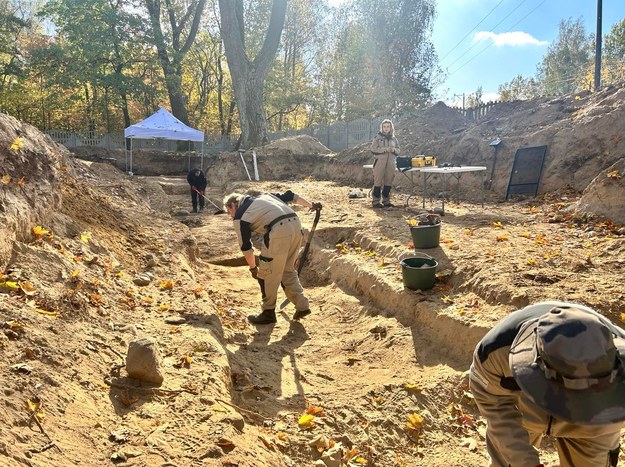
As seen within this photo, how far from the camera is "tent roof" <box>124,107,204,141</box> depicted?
17031 mm

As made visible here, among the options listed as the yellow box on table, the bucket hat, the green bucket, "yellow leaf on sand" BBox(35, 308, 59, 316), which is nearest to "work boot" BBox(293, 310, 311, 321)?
the green bucket

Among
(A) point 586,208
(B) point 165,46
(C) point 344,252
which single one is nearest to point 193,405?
(C) point 344,252

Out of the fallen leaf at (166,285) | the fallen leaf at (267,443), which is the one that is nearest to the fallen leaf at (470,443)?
the fallen leaf at (267,443)

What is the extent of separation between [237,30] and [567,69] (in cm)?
3659

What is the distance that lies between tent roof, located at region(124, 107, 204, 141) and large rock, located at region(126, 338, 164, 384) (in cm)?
1534

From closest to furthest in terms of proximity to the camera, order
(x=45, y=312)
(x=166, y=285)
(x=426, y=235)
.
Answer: (x=45, y=312), (x=166, y=285), (x=426, y=235)

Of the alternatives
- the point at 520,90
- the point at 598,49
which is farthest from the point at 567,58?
the point at 598,49

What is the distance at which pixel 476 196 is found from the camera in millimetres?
12281

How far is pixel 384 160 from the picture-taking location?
32.5 feet

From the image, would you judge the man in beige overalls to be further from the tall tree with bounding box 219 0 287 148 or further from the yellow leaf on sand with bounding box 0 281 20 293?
the tall tree with bounding box 219 0 287 148

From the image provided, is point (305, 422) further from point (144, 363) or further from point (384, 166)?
point (384, 166)

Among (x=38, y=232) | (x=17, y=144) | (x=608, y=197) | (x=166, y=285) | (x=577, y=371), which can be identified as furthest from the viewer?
(x=608, y=197)

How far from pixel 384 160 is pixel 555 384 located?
8.50 m

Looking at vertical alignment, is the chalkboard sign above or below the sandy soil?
above
